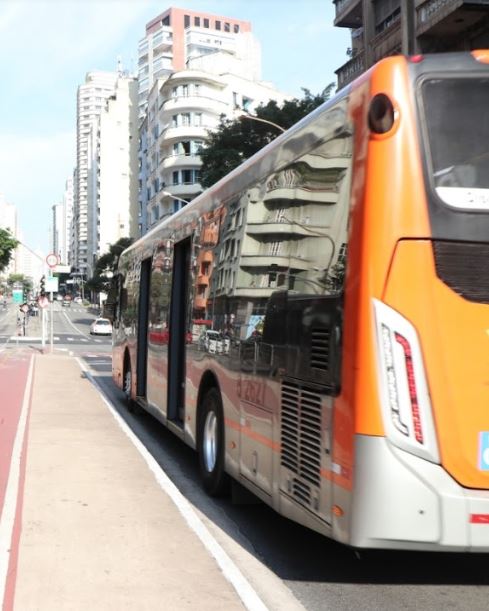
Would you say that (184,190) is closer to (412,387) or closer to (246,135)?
(246,135)

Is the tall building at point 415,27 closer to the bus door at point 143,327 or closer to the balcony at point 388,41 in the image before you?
the balcony at point 388,41

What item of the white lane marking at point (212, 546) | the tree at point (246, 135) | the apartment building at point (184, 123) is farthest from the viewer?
the apartment building at point (184, 123)

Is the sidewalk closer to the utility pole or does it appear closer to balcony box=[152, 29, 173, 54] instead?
the utility pole

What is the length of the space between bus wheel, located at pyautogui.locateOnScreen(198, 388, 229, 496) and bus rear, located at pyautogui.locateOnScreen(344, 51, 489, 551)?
106 inches

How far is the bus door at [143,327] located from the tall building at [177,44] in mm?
115094

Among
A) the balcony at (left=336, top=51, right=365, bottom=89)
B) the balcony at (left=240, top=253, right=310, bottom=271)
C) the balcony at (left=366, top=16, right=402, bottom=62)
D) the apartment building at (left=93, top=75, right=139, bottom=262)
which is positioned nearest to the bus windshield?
the balcony at (left=240, top=253, right=310, bottom=271)

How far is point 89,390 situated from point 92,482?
31.9 ft

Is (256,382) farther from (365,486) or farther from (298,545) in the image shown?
(365,486)

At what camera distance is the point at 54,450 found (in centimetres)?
875

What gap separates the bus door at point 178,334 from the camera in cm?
871

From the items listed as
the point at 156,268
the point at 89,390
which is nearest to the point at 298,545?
the point at 156,268

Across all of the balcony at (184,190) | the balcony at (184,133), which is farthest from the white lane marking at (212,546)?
the balcony at (184,133)

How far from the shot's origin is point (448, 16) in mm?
19266

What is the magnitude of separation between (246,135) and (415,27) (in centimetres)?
1815
